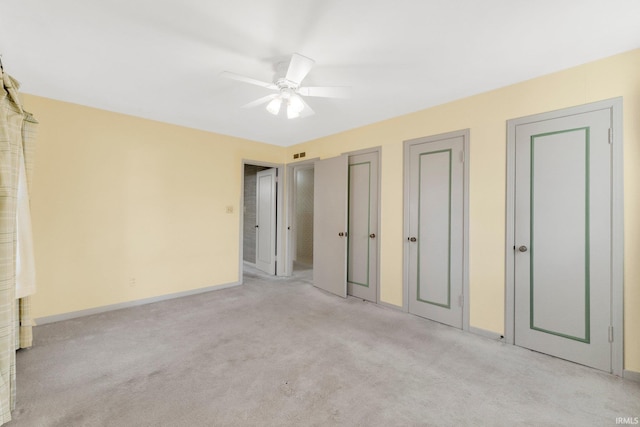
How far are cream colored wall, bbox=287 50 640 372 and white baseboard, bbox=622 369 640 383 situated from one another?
29mm

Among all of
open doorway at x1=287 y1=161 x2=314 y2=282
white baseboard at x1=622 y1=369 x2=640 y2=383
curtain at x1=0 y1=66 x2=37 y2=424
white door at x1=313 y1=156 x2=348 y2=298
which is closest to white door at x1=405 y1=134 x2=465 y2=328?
white door at x1=313 y1=156 x2=348 y2=298

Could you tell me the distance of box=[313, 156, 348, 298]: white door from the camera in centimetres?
409

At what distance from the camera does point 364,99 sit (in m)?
3.02

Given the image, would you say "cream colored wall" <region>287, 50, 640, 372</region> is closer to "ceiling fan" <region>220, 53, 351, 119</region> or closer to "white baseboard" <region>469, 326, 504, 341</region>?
"white baseboard" <region>469, 326, 504, 341</region>

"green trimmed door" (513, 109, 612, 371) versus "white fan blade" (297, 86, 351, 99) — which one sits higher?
"white fan blade" (297, 86, 351, 99)

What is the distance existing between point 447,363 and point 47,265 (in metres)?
4.32

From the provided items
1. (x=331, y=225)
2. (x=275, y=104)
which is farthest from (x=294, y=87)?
(x=331, y=225)

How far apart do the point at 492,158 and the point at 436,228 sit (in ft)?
3.12

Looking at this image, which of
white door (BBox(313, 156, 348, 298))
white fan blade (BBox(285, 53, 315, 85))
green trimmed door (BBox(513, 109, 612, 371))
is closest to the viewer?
white fan blade (BBox(285, 53, 315, 85))

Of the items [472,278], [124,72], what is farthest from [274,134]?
[472,278]

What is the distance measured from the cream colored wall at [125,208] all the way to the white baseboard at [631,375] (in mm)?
4610

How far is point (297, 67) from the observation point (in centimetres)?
208

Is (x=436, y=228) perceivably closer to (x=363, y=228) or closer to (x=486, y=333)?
(x=363, y=228)

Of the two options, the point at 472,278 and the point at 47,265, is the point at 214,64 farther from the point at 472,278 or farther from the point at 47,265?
the point at 472,278
